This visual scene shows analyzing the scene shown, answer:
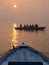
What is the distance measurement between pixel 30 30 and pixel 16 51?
253 feet

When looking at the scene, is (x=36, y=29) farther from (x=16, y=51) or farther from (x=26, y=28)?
(x=16, y=51)

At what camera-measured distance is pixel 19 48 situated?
19.9 m

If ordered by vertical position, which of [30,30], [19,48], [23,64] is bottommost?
[23,64]

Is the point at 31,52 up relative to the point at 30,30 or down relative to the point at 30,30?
down

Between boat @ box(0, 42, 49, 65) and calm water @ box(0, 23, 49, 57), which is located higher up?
calm water @ box(0, 23, 49, 57)

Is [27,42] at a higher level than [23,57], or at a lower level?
higher

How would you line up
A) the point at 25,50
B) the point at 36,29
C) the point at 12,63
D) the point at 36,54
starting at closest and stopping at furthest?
the point at 12,63 < the point at 36,54 < the point at 25,50 < the point at 36,29

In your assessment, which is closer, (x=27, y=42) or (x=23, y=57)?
(x=23, y=57)

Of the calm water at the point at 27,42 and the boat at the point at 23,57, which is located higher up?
the calm water at the point at 27,42

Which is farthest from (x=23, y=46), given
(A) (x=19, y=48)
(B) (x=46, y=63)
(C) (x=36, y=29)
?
(C) (x=36, y=29)

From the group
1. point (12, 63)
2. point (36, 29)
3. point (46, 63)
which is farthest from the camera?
point (36, 29)

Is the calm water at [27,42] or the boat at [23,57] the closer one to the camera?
the boat at [23,57]

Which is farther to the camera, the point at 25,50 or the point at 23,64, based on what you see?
the point at 25,50

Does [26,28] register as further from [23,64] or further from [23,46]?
[23,64]
